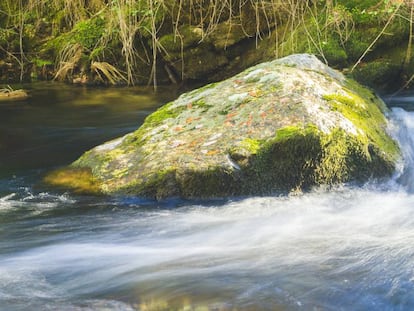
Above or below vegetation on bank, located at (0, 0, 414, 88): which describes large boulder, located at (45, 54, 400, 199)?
below

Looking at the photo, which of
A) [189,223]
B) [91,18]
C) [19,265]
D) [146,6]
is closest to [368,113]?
[189,223]

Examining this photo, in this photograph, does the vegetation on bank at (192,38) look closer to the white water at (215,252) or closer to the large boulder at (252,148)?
the large boulder at (252,148)

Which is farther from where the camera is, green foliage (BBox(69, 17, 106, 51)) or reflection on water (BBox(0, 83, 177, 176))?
green foliage (BBox(69, 17, 106, 51))

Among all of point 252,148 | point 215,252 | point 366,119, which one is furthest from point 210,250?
point 366,119

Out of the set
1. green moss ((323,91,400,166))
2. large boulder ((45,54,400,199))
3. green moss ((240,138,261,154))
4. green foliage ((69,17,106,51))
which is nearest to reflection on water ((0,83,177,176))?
green foliage ((69,17,106,51))

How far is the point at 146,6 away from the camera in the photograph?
826cm

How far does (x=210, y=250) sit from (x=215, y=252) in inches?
2.0

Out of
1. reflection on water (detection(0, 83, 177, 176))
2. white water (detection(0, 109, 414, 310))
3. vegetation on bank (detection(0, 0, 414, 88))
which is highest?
vegetation on bank (detection(0, 0, 414, 88))

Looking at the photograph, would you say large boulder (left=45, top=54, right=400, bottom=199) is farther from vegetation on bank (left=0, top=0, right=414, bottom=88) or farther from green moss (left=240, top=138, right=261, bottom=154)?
vegetation on bank (left=0, top=0, right=414, bottom=88)

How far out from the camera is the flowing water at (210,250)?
8.99 ft

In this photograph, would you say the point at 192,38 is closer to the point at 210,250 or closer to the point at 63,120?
the point at 63,120

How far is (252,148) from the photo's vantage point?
4137 mm

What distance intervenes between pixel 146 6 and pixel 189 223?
5307 mm

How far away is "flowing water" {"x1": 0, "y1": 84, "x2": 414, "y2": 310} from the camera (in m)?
2.74
